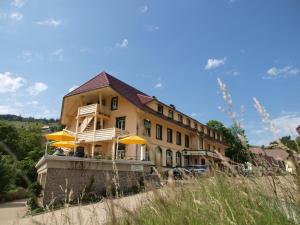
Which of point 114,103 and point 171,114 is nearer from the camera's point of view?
point 114,103

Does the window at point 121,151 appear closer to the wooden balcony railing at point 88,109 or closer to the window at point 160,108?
the wooden balcony railing at point 88,109

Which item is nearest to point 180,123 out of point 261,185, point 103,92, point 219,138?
point 103,92

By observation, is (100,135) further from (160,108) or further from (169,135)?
(169,135)

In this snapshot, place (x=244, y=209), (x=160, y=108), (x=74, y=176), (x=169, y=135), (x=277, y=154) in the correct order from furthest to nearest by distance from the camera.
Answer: (x=169, y=135) < (x=160, y=108) < (x=74, y=176) < (x=277, y=154) < (x=244, y=209)

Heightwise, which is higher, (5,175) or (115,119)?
(115,119)

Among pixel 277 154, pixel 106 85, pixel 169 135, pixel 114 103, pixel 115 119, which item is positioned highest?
pixel 106 85

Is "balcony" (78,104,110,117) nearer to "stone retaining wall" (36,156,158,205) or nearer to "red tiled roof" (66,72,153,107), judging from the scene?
"red tiled roof" (66,72,153,107)

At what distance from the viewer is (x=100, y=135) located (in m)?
28.2

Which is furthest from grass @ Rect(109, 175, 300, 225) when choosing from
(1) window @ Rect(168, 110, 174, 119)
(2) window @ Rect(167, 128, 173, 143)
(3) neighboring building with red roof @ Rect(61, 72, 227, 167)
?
(1) window @ Rect(168, 110, 174, 119)

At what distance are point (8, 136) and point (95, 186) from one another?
3707 cm

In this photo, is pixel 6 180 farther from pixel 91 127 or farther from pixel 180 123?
pixel 180 123

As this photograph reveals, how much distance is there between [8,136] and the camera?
44844 mm

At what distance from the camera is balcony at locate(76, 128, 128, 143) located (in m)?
27.1

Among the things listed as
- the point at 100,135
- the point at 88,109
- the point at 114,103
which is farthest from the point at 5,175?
the point at 114,103
